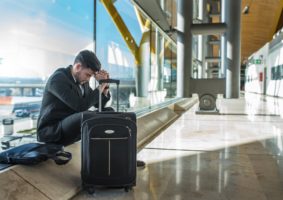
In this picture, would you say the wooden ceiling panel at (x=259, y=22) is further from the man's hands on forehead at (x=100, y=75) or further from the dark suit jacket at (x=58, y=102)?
the dark suit jacket at (x=58, y=102)

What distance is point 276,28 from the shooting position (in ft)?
127

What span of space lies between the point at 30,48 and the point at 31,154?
1047 millimetres

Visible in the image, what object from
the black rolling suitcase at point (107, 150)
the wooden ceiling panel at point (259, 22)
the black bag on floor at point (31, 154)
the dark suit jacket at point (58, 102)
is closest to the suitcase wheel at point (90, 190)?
the black rolling suitcase at point (107, 150)

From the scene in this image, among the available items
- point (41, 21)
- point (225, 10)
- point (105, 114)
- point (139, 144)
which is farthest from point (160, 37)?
point (105, 114)

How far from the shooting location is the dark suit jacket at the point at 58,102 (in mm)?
2350

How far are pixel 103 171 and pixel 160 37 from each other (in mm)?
7354

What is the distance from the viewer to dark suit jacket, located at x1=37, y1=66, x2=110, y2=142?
7.71ft

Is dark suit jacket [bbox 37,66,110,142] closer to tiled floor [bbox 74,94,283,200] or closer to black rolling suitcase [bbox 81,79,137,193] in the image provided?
black rolling suitcase [bbox 81,79,137,193]

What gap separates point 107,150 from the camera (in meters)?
2.14

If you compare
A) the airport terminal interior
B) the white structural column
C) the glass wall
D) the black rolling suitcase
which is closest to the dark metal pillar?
the airport terminal interior

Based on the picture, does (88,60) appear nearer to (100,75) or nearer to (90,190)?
(100,75)

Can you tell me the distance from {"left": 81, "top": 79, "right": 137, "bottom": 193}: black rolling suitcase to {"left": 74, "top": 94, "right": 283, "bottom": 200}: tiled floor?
110 mm

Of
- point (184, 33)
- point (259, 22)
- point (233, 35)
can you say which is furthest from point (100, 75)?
point (259, 22)

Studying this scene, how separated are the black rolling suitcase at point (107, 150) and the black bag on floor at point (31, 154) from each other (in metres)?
0.24
